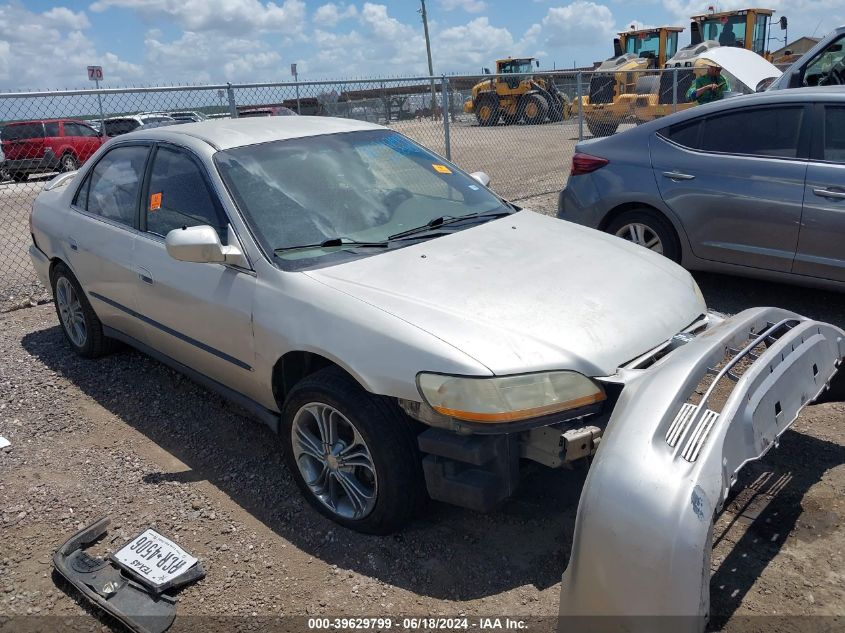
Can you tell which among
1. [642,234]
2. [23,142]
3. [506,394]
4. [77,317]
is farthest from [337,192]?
[23,142]

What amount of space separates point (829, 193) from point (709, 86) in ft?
36.1

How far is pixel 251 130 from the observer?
3979 mm

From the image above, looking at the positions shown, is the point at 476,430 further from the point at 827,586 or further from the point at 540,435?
the point at 827,586

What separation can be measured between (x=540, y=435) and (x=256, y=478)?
1.61 meters

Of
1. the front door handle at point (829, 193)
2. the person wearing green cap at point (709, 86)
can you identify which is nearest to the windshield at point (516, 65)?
the person wearing green cap at point (709, 86)

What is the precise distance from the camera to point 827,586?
104 inches

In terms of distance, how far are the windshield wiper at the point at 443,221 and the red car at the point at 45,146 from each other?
11.2 metres

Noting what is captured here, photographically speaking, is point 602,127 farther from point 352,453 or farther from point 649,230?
point 352,453

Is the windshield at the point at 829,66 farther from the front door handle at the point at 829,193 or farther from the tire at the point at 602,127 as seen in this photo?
the tire at the point at 602,127

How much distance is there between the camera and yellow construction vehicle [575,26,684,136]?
774 inches

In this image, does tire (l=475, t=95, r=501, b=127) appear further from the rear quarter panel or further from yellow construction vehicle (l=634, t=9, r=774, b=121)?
the rear quarter panel

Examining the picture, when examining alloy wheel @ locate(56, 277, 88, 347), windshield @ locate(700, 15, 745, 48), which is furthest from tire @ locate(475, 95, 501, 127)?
alloy wheel @ locate(56, 277, 88, 347)

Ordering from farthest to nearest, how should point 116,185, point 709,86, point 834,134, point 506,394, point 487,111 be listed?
1. point 487,111
2. point 709,86
3. point 834,134
4. point 116,185
5. point 506,394

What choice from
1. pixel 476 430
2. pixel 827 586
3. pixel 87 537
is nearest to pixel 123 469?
pixel 87 537
